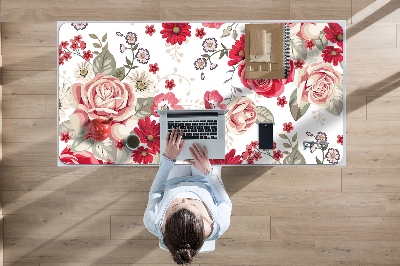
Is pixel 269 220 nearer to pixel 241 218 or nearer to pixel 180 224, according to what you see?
pixel 241 218

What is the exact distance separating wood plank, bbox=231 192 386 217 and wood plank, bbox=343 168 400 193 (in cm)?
3

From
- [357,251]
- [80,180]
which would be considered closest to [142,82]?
[80,180]

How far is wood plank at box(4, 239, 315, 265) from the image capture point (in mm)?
2455

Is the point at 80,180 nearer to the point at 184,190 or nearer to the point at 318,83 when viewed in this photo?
the point at 184,190

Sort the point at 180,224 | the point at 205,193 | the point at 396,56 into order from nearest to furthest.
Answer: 1. the point at 180,224
2. the point at 205,193
3. the point at 396,56

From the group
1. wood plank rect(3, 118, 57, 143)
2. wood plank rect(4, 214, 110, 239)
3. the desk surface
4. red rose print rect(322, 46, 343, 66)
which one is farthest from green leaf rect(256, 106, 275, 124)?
wood plank rect(3, 118, 57, 143)

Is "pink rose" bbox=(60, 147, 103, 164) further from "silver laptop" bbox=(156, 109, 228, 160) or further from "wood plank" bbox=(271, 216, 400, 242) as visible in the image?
"wood plank" bbox=(271, 216, 400, 242)

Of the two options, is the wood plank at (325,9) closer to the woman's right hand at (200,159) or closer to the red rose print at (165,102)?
the red rose print at (165,102)

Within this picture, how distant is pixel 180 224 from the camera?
1562 mm

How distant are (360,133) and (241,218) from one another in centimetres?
Answer: 86

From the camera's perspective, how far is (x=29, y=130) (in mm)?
2434

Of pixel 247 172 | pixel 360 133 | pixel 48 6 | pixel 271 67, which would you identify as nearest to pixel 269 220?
pixel 247 172

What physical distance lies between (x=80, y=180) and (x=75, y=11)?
99 centimetres

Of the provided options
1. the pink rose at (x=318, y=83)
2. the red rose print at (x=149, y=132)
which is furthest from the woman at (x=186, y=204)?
the pink rose at (x=318, y=83)
